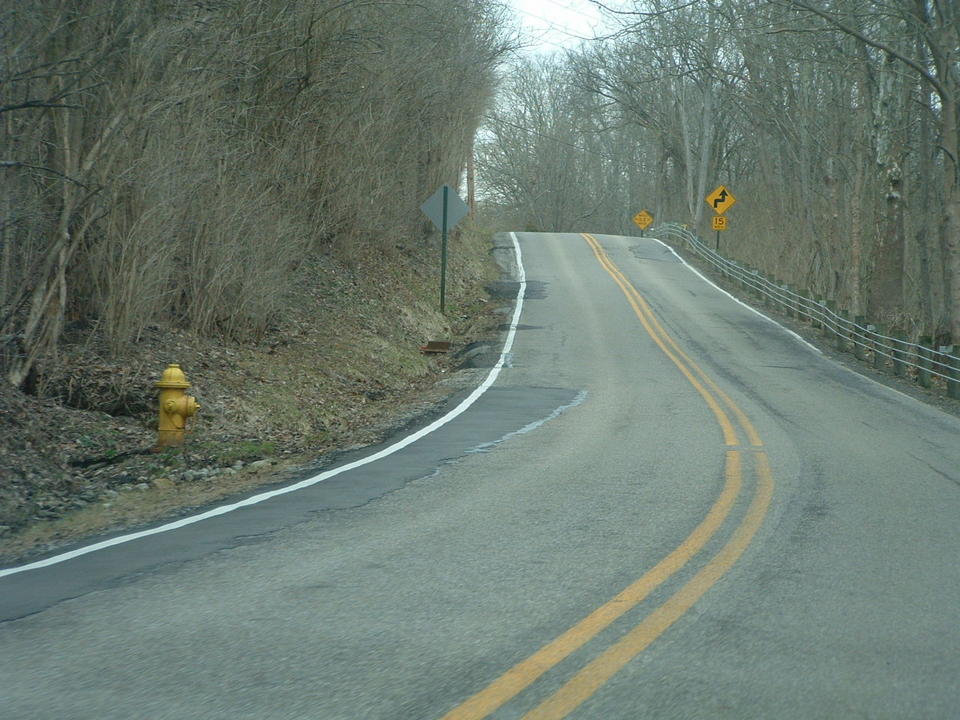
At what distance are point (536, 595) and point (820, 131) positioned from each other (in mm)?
30243

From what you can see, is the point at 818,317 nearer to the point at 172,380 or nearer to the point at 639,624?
the point at 172,380

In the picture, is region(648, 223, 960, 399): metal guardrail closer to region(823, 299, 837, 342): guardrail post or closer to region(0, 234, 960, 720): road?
region(823, 299, 837, 342): guardrail post

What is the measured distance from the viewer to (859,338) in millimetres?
23562

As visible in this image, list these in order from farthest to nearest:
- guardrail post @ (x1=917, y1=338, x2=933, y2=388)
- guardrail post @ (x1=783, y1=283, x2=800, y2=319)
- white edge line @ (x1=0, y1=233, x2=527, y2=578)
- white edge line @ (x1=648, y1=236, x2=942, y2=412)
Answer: guardrail post @ (x1=783, y1=283, x2=800, y2=319), guardrail post @ (x1=917, y1=338, x2=933, y2=388), white edge line @ (x1=648, y1=236, x2=942, y2=412), white edge line @ (x1=0, y1=233, x2=527, y2=578)

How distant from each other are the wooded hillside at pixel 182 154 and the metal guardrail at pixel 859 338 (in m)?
11.7

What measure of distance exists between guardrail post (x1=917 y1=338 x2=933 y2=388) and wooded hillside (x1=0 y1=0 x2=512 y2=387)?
39.8 feet

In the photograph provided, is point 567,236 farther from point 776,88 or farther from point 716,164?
point 776,88

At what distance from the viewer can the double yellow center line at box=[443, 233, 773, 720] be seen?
4344 millimetres

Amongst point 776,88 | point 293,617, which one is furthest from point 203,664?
point 776,88

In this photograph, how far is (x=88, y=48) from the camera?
11.5m

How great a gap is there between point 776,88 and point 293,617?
105ft

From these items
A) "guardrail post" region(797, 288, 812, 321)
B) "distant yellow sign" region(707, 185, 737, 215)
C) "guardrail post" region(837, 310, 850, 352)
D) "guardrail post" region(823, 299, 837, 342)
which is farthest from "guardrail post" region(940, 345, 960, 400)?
"distant yellow sign" region(707, 185, 737, 215)

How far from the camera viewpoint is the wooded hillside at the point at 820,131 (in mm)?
21891

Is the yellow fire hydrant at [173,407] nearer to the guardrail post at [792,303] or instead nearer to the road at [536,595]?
the road at [536,595]
